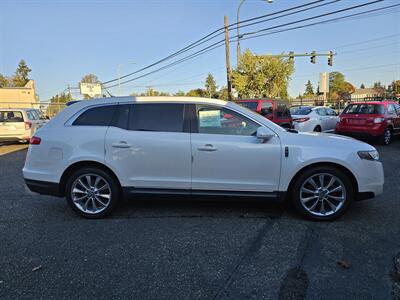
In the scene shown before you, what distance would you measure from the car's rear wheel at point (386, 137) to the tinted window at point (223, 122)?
8614mm

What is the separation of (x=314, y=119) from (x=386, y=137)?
2.61 m

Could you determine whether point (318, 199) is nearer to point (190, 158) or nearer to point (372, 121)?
point (190, 158)

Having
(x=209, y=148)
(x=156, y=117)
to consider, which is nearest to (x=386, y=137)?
(x=209, y=148)

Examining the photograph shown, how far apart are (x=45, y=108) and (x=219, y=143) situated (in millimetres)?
36575

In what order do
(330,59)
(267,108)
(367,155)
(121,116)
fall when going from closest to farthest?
1. (367,155)
2. (121,116)
3. (267,108)
4. (330,59)

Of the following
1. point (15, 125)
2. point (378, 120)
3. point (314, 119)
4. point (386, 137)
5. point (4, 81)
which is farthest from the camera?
point (4, 81)

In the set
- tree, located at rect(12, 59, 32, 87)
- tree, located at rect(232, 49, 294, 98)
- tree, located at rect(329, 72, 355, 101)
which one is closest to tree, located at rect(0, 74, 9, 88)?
tree, located at rect(12, 59, 32, 87)

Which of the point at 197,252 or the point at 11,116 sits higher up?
the point at 11,116

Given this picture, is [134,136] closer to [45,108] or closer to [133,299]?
[133,299]

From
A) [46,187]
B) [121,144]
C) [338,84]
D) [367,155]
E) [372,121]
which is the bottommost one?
[46,187]

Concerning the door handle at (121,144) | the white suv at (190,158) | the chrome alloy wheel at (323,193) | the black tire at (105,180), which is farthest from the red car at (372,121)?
A: the black tire at (105,180)

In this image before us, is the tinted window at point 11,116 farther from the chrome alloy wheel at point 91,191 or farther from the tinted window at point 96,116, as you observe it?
the chrome alloy wheel at point 91,191

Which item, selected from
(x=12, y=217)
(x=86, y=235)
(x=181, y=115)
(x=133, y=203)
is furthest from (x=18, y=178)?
(x=181, y=115)

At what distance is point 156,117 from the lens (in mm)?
4320
